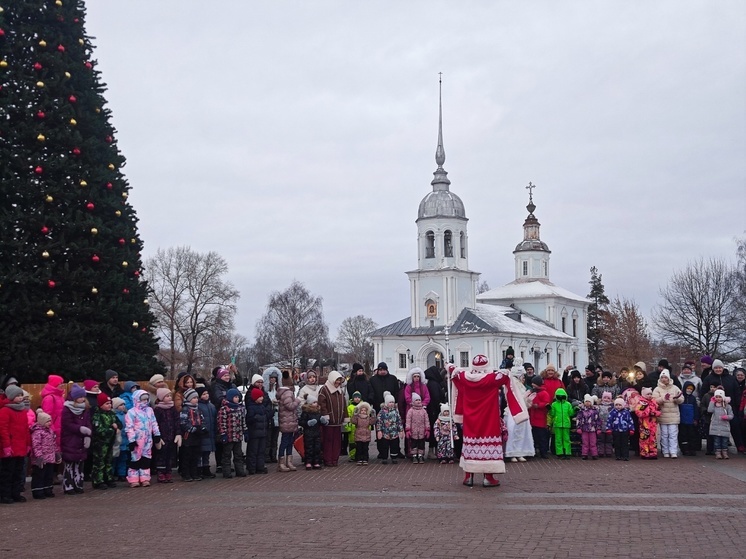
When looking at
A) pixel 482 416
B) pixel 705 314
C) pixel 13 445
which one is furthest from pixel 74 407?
pixel 705 314

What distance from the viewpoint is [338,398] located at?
16.9m

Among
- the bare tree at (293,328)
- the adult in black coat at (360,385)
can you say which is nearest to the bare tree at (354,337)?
the bare tree at (293,328)

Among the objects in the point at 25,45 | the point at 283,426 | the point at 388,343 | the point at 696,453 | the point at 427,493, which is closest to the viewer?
Answer: the point at 427,493

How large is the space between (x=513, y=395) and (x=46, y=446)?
7.36 m

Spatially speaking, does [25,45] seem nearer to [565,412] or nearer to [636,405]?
[565,412]

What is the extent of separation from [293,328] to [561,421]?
2592 inches

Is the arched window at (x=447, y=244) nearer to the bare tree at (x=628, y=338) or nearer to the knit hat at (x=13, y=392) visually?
the bare tree at (x=628, y=338)

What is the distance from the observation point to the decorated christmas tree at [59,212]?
16.6 meters

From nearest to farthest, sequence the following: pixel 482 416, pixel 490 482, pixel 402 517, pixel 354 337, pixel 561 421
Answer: pixel 402 517 → pixel 490 482 → pixel 482 416 → pixel 561 421 → pixel 354 337

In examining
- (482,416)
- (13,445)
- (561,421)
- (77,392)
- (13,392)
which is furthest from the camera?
(561,421)

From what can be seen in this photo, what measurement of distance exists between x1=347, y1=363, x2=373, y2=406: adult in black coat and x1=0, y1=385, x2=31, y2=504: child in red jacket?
7092 millimetres

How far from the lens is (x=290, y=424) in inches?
634

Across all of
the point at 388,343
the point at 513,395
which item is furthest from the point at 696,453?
the point at 388,343

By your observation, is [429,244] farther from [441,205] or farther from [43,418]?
[43,418]
